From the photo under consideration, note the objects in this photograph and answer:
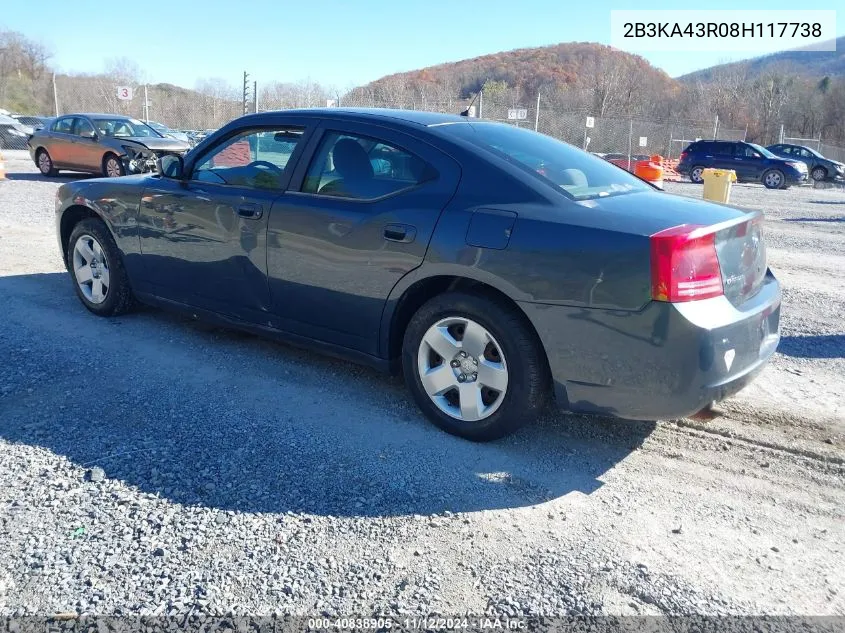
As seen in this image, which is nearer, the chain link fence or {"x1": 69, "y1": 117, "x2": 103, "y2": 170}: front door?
{"x1": 69, "y1": 117, "x2": 103, "y2": 170}: front door

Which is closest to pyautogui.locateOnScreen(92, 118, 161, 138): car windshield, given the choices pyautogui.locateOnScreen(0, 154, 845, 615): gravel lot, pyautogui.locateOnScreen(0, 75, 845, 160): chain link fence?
pyautogui.locateOnScreen(0, 75, 845, 160): chain link fence

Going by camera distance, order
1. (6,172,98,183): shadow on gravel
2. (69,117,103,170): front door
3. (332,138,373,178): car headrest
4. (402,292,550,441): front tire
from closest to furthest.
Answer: (402,292,550,441): front tire, (332,138,373,178): car headrest, (69,117,103,170): front door, (6,172,98,183): shadow on gravel

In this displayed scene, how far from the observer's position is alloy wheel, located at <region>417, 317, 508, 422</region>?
3.55 meters

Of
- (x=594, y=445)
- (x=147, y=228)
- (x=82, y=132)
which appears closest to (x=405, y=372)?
(x=594, y=445)

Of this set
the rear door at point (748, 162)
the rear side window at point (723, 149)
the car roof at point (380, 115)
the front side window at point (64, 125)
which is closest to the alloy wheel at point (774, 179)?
the rear door at point (748, 162)

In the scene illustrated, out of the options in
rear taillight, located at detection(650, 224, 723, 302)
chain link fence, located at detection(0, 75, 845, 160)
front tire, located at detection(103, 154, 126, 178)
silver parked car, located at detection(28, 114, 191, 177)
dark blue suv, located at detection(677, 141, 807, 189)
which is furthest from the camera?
chain link fence, located at detection(0, 75, 845, 160)

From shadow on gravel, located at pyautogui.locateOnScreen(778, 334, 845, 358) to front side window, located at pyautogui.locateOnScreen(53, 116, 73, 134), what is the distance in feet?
54.6

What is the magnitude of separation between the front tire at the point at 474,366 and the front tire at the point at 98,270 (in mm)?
2700

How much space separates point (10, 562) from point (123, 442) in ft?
3.11

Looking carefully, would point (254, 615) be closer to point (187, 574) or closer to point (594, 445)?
point (187, 574)

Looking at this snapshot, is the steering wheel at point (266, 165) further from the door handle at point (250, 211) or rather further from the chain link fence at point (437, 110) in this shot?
the chain link fence at point (437, 110)

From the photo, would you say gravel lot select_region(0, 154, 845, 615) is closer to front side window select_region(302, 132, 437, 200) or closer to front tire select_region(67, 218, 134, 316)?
front tire select_region(67, 218, 134, 316)

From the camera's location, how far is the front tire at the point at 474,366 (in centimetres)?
346

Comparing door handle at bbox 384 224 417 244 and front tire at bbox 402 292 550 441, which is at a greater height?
door handle at bbox 384 224 417 244
